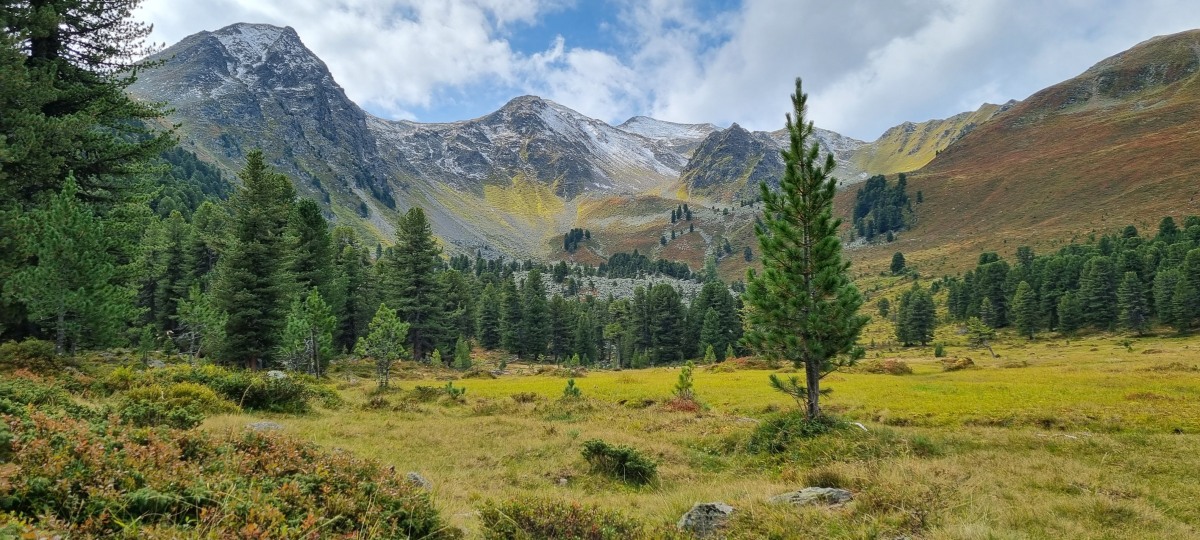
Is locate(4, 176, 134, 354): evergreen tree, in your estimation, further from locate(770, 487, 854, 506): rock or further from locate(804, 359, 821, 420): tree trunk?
locate(804, 359, 821, 420): tree trunk

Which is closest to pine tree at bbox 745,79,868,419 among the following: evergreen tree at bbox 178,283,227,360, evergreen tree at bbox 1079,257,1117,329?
evergreen tree at bbox 178,283,227,360

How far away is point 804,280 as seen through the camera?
1591 cm

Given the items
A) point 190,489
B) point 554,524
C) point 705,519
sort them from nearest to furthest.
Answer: point 190,489, point 554,524, point 705,519

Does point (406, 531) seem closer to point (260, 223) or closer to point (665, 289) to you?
point (260, 223)

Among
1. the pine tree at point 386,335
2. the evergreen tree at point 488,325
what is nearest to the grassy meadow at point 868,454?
the pine tree at point 386,335

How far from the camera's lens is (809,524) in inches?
287

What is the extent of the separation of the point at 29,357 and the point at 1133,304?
10764 cm

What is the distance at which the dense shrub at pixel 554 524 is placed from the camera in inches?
254

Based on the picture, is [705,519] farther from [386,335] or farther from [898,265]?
[898,265]

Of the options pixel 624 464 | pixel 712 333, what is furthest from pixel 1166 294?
pixel 624 464

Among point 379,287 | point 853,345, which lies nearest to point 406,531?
point 853,345

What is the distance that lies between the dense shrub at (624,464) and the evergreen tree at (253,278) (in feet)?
92.3

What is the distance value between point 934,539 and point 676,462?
7926 mm

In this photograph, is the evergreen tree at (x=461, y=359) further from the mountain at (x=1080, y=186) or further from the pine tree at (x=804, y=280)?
the mountain at (x=1080, y=186)
